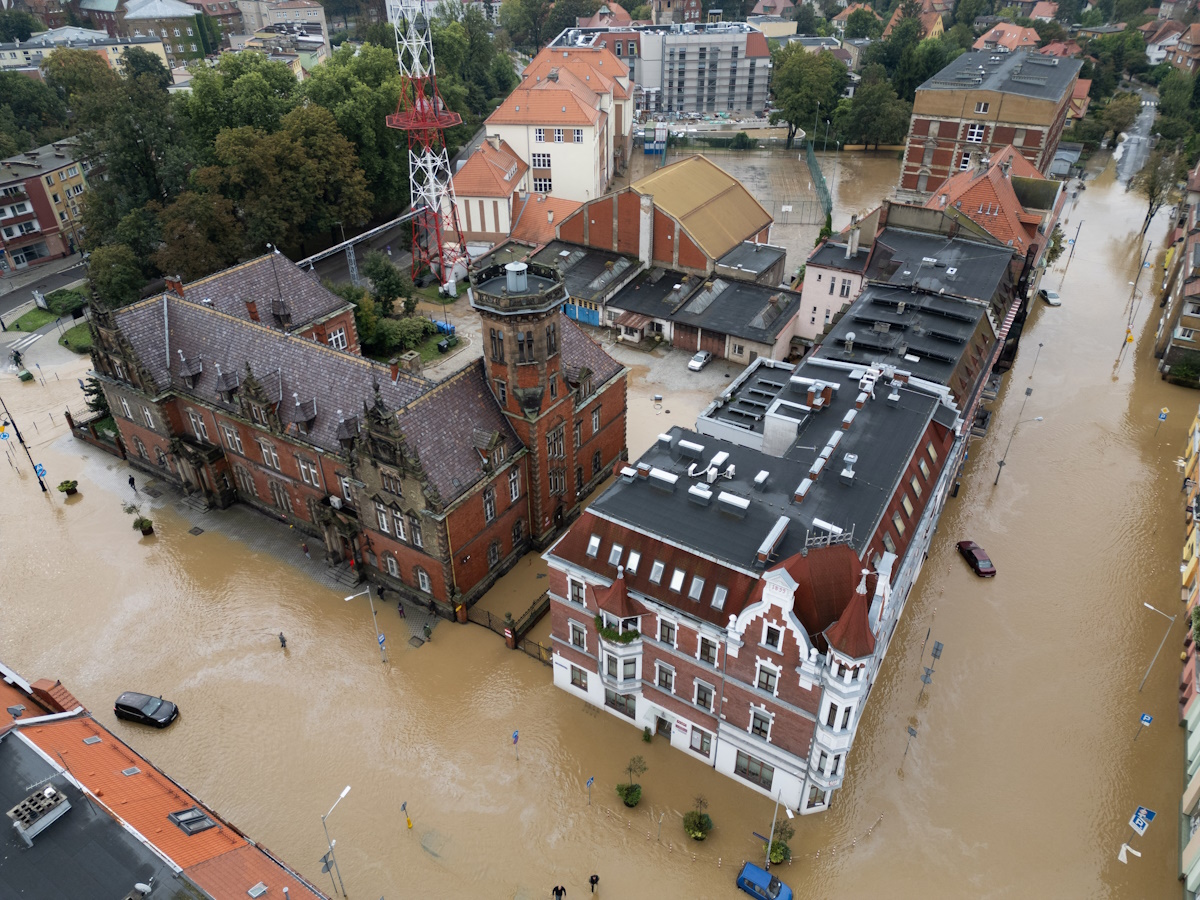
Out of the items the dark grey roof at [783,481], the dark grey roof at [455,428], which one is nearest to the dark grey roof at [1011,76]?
the dark grey roof at [783,481]

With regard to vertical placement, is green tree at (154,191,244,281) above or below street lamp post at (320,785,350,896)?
above

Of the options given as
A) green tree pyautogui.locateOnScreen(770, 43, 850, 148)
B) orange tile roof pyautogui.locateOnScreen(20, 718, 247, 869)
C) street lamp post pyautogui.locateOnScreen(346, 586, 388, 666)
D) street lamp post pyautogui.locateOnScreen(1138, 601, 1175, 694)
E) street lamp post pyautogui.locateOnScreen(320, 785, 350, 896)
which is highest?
green tree pyautogui.locateOnScreen(770, 43, 850, 148)

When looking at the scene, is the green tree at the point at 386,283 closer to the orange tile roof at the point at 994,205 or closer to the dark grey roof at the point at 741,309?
the dark grey roof at the point at 741,309

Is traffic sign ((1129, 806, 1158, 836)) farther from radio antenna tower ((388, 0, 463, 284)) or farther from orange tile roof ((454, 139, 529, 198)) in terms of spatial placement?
orange tile roof ((454, 139, 529, 198))

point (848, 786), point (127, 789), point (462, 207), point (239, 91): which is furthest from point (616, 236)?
point (127, 789)

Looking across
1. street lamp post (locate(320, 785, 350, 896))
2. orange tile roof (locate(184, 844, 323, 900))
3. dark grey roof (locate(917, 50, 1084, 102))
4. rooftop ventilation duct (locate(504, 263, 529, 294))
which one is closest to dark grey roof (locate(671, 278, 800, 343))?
rooftop ventilation duct (locate(504, 263, 529, 294))

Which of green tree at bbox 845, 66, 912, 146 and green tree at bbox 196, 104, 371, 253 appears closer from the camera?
green tree at bbox 196, 104, 371, 253
